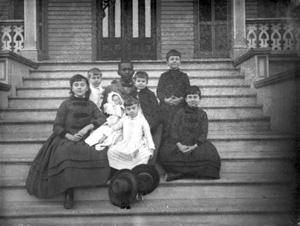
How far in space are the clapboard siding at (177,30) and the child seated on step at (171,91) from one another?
1.30ft

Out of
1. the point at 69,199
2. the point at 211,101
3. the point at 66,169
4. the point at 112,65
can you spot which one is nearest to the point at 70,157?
the point at 66,169

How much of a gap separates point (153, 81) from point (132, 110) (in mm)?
488

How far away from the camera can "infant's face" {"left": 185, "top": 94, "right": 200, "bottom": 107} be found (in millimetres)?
4535

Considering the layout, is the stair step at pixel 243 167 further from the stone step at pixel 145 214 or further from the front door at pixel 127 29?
the front door at pixel 127 29

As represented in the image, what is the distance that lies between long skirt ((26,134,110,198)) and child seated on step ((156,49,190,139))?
2.83ft

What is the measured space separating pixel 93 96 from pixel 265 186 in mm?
2239

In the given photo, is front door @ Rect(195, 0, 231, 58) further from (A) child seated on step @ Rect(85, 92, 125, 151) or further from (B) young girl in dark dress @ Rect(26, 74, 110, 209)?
(B) young girl in dark dress @ Rect(26, 74, 110, 209)

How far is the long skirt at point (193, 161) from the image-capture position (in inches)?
173

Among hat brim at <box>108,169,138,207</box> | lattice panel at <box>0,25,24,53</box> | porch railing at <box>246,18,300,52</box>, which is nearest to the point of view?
hat brim at <box>108,169,138,207</box>

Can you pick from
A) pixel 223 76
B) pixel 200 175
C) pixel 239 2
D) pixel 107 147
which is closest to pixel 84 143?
pixel 107 147

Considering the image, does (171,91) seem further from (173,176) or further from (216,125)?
(173,176)

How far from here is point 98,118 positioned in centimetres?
447

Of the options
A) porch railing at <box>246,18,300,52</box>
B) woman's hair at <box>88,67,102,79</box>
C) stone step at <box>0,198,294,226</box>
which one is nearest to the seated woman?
stone step at <box>0,198,294,226</box>

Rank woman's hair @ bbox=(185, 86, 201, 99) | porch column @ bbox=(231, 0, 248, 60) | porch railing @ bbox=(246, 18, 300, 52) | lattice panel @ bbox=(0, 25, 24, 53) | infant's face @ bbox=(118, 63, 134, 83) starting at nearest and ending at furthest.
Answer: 1. woman's hair @ bbox=(185, 86, 201, 99)
2. infant's face @ bbox=(118, 63, 134, 83)
3. porch railing @ bbox=(246, 18, 300, 52)
4. porch column @ bbox=(231, 0, 248, 60)
5. lattice panel @ bbox=(0, 25, 24, 53)
